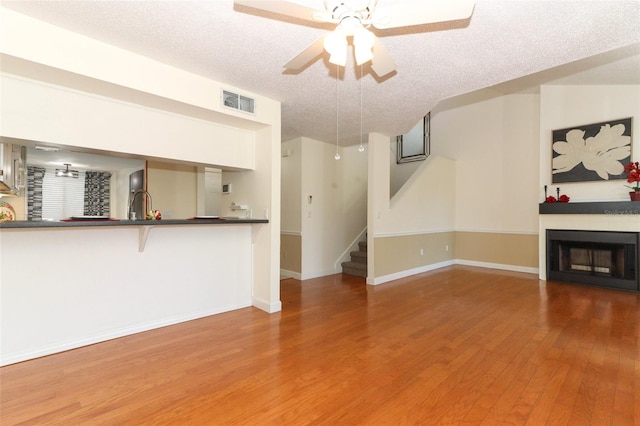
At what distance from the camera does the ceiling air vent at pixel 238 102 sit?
10.3 ft

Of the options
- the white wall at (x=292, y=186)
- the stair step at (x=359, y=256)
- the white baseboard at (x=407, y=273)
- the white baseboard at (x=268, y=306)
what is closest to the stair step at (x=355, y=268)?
the stair step at (x=359, y=256)

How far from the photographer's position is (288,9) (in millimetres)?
1692

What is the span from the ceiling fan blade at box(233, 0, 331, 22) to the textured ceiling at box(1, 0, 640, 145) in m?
0.31

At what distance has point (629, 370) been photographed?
86.8 inches

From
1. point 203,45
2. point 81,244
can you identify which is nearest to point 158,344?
point 81,244

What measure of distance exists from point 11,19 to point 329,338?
3.38 metres

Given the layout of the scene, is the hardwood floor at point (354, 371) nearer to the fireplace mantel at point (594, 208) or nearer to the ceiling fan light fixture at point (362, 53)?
the fireplace mantel at point (594, 208)

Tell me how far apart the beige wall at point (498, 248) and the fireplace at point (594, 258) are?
776 millimetres

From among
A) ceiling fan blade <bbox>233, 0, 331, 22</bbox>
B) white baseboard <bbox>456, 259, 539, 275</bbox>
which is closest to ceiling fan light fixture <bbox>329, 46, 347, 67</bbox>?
ceiling fan blade <bbox>233, 0, 331, 22</bbox>

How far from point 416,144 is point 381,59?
227 inches

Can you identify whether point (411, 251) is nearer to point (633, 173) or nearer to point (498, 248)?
point (498, 248)

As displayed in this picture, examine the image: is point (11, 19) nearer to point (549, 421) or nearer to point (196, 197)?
point (196, 197)

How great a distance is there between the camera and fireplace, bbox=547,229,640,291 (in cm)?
438

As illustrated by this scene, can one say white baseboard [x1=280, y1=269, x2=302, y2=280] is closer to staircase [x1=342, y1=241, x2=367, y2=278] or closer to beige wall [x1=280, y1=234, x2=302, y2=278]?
beige wall [x1=280, y1=234, x2=302, y2=278]
